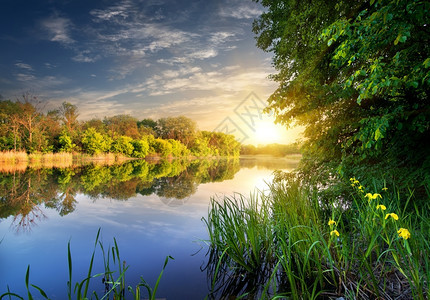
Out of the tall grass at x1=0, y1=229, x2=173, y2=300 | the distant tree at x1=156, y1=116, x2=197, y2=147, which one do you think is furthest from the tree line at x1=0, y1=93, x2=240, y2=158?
the tall grass at x1=0, y1=229, x2=173, y2=300

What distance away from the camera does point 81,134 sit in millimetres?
34875

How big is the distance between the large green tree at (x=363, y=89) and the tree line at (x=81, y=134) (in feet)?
99.6

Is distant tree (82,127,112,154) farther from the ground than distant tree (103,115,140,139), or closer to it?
closer to it

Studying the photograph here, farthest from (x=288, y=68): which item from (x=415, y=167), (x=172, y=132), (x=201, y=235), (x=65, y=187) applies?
(x=172, y=132)

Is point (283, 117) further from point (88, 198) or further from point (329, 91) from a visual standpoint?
point (88, 198)

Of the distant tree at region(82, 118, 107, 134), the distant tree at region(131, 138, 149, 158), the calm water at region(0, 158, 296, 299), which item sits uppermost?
the distant tree at region(82, 118, 107, 134)

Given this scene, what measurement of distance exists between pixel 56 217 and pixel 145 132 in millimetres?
50423

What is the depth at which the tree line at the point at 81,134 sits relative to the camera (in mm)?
27516

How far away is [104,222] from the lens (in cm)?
601

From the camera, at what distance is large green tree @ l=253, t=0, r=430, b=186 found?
2.78 meters

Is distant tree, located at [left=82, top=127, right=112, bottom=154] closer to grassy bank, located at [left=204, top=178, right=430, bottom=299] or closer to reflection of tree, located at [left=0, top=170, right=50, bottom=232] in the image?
reflection of tree, located at [left=0, top=170, right=50, bottom=232]

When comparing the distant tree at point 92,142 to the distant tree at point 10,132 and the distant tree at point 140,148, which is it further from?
the distant tree at point 10,132

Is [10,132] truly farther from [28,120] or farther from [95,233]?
[95,233]

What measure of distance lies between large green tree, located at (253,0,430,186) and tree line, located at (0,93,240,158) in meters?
30.4
